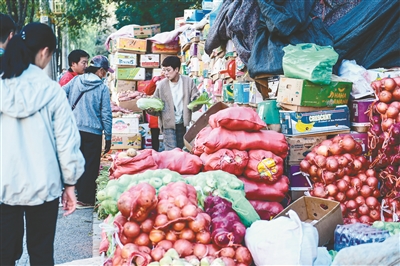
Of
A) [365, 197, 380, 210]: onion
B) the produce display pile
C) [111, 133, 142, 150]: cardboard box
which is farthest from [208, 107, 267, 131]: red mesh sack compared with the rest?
[111, 133, 142, 150]: cardboard box

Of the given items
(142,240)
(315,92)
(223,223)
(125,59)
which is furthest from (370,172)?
(125,59)

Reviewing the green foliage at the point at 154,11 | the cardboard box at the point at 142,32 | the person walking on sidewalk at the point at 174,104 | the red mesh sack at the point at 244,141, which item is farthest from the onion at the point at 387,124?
the green foliage at the point at 154,11

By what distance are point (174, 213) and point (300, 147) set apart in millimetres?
2211

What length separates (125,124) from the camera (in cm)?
1012

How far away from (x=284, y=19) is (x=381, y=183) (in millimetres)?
2040

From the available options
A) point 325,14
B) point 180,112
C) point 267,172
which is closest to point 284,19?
point 325,14

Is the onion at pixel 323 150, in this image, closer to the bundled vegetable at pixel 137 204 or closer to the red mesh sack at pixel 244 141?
the red mesh sack at pixel 244 141

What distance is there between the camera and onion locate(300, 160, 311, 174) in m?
4.92

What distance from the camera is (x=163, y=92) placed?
25.5ft

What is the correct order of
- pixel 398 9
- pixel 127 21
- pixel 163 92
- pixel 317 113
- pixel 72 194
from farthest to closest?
pixel 127 21
pixel 163 92
pixel 398 9
pixel 317 113
pixel 72 194

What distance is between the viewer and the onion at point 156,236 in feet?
11.0

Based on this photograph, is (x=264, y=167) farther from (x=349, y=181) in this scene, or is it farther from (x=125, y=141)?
(x=125, y=141)

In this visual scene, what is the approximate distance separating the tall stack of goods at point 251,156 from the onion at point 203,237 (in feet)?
4.37

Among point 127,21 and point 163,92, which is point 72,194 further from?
point 127,21
